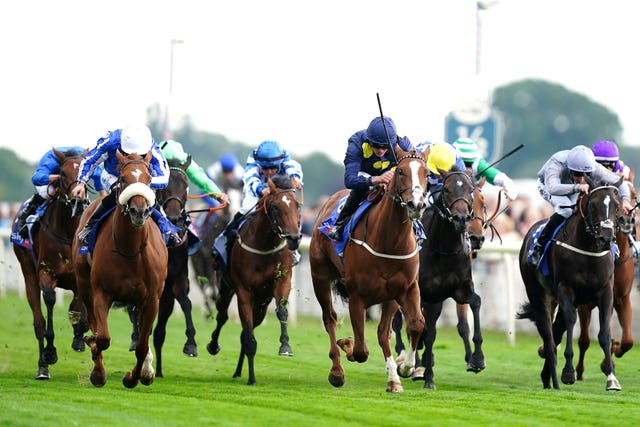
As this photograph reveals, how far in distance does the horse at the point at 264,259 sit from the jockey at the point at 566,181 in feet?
7.09

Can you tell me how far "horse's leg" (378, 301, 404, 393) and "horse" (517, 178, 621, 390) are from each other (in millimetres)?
1335

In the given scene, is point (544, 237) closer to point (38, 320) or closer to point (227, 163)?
point (38, 320)

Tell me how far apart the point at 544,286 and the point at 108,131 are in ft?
13.3

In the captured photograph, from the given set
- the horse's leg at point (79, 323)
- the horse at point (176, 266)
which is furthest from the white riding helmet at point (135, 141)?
A: the horse's leg at point (79, 323)

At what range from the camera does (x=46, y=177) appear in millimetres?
12586

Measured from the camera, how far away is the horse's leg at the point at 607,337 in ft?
37.1

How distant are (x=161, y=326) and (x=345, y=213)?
95.6 inches

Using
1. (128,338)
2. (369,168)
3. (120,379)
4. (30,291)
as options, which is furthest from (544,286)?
(128,338)

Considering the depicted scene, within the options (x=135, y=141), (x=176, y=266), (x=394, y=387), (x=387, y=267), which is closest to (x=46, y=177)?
(x=176, y=266)

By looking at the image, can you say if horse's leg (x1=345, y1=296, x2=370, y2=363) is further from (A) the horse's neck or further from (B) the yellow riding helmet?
(A) the horse's neck

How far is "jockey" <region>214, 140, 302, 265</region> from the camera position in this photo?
12758mm

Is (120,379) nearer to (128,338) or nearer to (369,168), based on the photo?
(369,168)

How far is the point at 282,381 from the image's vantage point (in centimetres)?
1221

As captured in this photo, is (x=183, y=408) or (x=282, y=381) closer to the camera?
(x=183, y=408)
